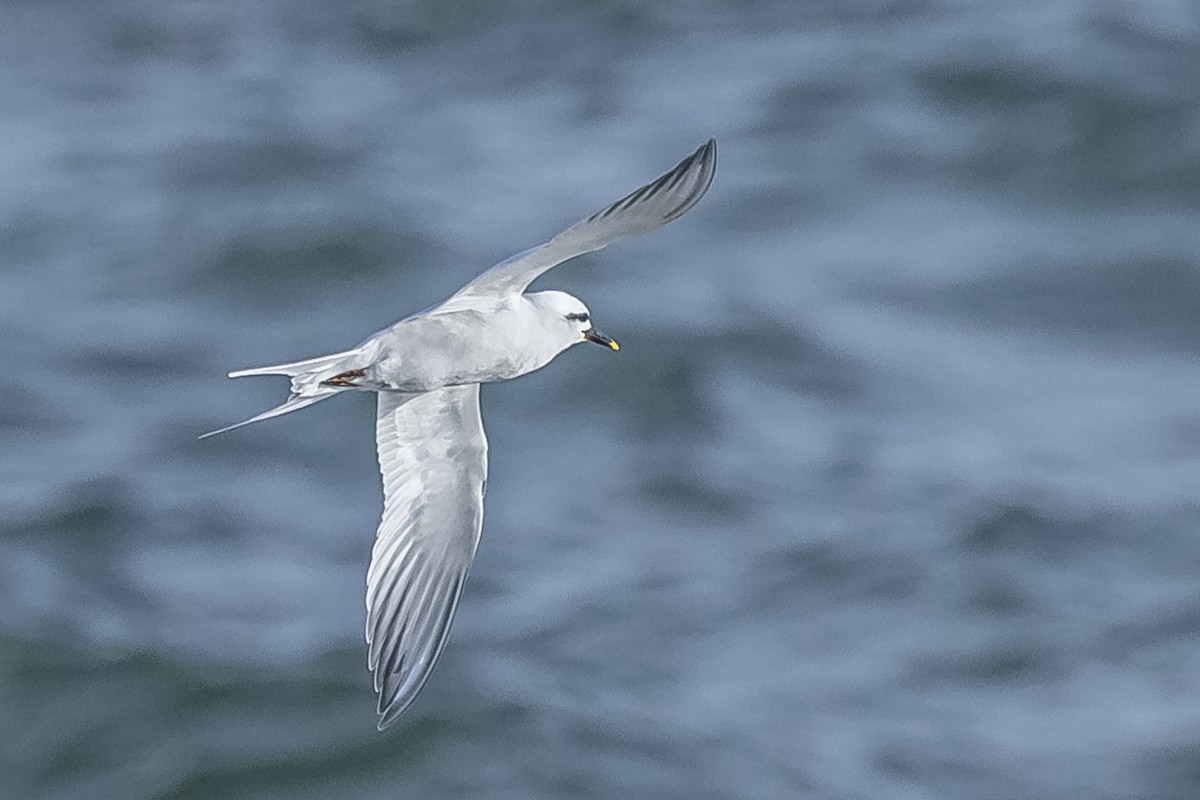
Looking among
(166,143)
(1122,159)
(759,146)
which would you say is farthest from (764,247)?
(166,143)

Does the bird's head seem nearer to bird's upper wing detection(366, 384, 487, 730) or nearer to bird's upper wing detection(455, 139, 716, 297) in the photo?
bird's upper wing detection(455, 139, 716, 297)

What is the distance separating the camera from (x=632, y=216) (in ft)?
20.8

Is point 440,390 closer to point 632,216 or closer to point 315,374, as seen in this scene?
point 315,374

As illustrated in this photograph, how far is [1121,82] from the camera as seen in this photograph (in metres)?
16.8

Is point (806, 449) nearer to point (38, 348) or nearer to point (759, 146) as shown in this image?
point (759, 146)

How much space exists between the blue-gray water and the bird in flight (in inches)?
142

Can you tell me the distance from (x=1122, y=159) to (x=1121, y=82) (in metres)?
0.75

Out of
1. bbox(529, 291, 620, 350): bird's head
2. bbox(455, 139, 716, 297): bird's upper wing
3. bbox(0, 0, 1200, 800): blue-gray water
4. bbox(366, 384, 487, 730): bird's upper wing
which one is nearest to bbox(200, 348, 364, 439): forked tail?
bbox(455, 139, 716, 297): bird's upper wing

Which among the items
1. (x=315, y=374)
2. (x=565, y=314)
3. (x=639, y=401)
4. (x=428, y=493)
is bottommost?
(x=315, y=374)

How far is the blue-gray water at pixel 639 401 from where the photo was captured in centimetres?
1138

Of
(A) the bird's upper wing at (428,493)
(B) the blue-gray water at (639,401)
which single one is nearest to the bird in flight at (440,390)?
(A) the bird's upper wing at (428,493)

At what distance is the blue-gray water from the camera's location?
1138 centimetres

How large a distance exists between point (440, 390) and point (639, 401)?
6837 mm

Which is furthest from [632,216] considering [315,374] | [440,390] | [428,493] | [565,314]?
[428,493]
